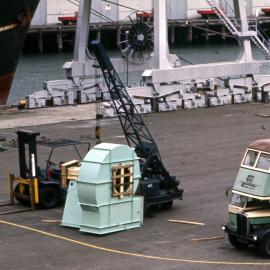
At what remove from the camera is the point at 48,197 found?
26578mm

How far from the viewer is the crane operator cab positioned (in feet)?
67.8

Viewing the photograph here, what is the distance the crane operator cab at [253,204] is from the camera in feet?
67.8

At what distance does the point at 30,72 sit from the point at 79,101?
4249 centimetres

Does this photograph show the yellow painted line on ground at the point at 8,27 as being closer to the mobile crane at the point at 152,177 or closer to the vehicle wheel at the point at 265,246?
the mobile crane at the point at 152,177

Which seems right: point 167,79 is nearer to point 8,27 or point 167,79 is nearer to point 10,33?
point 10,33

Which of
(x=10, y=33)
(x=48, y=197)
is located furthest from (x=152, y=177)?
(x=10, y=33)

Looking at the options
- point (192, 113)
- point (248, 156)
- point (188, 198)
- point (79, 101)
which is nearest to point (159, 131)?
point (192, 113)

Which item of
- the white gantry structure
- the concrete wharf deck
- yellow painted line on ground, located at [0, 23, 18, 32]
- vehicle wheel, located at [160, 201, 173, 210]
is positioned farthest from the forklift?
yellow painted line on ground, located at [0, 23, 18, 32]

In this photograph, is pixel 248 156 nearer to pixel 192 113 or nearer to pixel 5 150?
pixel 5 150

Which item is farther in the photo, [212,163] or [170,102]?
[170,102]

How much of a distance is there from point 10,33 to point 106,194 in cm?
2779

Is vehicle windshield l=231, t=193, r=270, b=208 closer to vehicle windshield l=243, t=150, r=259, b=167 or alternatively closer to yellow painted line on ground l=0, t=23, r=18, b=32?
vehicle windshield l=243, t=150, r=259, b=167

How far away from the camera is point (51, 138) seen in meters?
40.6

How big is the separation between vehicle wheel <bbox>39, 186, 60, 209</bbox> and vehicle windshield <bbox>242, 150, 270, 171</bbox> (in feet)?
23.1
